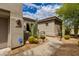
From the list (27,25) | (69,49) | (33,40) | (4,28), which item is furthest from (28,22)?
Answer: (69,49)

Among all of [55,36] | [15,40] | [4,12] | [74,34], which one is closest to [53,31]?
[55,36]

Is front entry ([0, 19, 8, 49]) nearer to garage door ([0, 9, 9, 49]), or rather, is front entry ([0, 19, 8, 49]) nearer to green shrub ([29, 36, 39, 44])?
garage door ([0, 9, 9, 49])

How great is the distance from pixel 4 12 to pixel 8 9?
0.12 metres

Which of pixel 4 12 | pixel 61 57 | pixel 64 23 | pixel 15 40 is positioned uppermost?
pixel 4 12

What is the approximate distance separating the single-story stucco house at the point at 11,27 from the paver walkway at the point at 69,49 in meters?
0.95

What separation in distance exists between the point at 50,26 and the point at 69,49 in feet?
2.22

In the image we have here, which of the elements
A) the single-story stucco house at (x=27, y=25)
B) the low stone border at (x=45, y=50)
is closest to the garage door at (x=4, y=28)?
the single-story stucco house at (x=27, y=25)

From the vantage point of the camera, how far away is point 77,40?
4258 millimetres

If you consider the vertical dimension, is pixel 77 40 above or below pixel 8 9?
below

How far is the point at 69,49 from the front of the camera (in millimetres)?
4203

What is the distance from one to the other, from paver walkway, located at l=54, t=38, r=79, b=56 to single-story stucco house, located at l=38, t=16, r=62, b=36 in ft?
0.99

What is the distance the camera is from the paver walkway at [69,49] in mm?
4156

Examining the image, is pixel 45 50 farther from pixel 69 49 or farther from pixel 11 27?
pixel 11 27

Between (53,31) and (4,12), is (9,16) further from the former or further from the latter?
(53,31)
